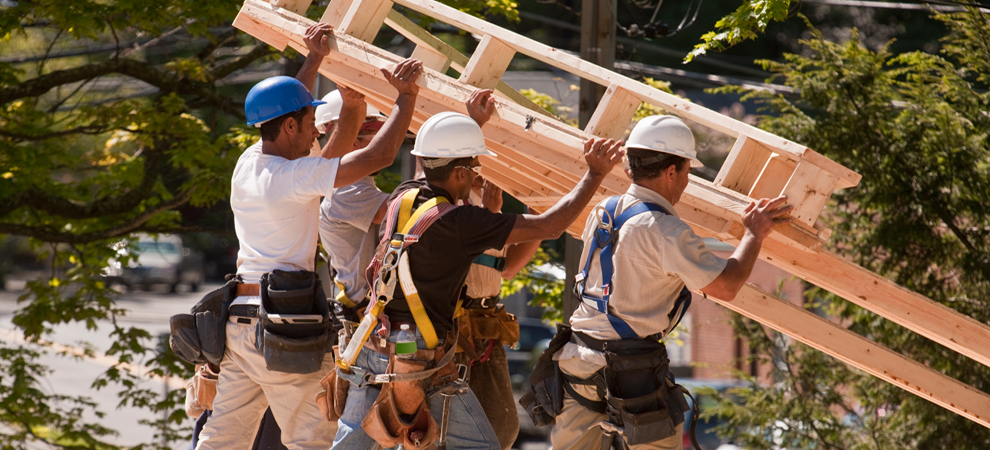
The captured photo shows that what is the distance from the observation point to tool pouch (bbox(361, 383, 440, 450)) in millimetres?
3797

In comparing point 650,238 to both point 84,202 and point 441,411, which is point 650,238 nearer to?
point 441,411

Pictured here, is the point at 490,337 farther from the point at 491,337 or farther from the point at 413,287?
the point at 413,287

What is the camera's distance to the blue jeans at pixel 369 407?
12.7 feet

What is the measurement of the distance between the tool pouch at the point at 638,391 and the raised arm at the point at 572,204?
0.64 m

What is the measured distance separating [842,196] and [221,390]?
6643mm

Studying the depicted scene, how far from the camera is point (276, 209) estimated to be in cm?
424

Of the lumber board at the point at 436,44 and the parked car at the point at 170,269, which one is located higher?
the lumber board at the point at 436,44

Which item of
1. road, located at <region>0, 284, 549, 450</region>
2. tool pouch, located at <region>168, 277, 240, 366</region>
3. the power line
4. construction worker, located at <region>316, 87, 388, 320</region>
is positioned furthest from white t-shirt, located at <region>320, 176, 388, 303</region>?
road, located at <region>0, 284, 549, 450</region>

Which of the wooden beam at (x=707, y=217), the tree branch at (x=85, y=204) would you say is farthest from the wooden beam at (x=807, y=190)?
the tree branch at (x=85, y=204)

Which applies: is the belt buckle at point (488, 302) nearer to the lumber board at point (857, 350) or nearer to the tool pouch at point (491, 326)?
the tool pouch at point (491, 326)

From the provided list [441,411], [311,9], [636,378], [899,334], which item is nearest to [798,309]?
[636,378]

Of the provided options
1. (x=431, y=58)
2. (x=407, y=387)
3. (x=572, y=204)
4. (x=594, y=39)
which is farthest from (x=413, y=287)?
(x=594, y=39)

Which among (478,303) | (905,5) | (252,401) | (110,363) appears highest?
(905,5)

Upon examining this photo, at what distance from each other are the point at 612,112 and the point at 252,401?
7.75 feet
